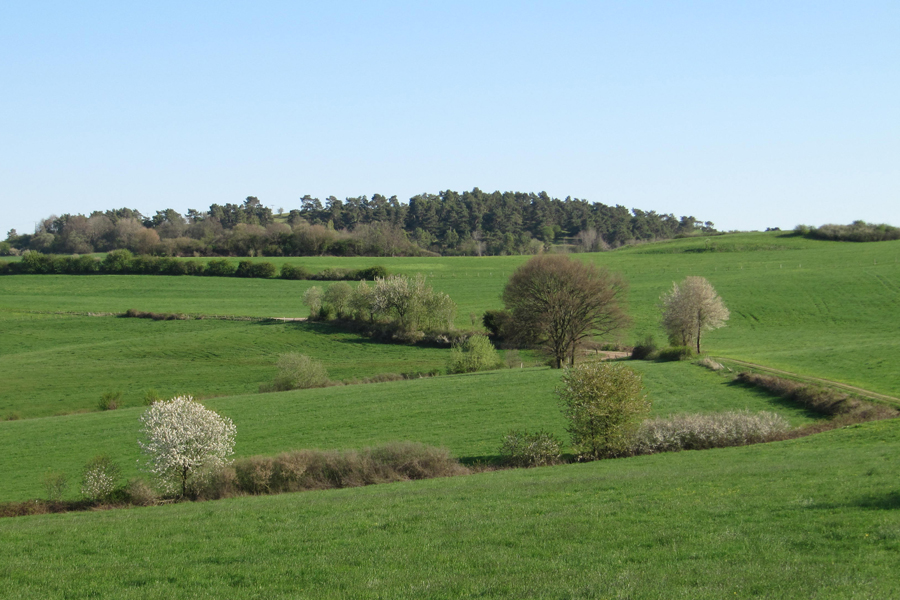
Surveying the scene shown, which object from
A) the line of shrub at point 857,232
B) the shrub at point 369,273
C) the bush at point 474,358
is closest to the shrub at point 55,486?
the bush at point 474,358

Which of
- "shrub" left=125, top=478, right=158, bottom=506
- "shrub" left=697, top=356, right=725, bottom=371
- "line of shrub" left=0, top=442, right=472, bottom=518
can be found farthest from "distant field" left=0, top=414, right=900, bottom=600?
"shrub" left=697, top=356, right=725, bottom=371

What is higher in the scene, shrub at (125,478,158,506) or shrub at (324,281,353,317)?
shrub at (324,281,353,317)

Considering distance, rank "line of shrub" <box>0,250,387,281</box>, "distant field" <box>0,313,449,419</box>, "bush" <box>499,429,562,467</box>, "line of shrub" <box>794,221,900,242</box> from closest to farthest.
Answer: "bush" <box>499,429,562,467</box> < "distant field" <box>0,313,449,419</box> < "line of shrub" <box>0,250,387,281</box> < "line of shrub" <box>794,221,900,242</box>

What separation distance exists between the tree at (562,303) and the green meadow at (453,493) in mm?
5710

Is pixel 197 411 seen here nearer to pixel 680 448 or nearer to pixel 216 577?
pixel 216 577

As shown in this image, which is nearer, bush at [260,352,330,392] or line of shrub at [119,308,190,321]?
bush at [260,352,330,392]

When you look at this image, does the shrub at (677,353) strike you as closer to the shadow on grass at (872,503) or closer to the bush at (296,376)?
the bush at (296,376)

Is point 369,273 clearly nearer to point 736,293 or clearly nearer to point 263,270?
point 263,270

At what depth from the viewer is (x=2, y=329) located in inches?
2896

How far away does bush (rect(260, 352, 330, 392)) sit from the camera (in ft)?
167

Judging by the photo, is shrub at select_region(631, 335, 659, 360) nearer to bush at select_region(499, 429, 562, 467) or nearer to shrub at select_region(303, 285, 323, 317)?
bush at select_region(499, 429, 562, 467)

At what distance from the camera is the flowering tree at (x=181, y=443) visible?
2489cm

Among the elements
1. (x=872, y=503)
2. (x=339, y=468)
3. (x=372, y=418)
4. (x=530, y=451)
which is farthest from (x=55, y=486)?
(x=872, y=503)

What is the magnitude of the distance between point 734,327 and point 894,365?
30040 mm
